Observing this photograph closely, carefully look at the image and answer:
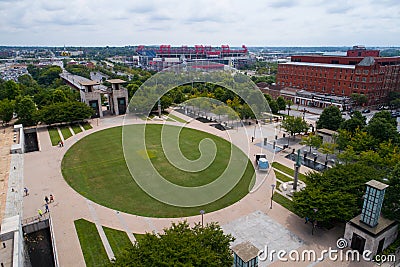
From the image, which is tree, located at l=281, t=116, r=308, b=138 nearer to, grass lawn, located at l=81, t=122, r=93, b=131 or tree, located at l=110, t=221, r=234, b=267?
tree, located at l=110, t=221, r=234, b=267

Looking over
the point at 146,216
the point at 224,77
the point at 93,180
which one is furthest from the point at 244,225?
the point at 224,77

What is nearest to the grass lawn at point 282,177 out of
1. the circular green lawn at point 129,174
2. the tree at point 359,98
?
the circular green lawn at point 129,174

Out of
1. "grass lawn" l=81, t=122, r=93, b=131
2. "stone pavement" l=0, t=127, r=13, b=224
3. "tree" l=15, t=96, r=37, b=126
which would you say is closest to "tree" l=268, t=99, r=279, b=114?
"grass lawn" l=81, t=122, r=93, b=131

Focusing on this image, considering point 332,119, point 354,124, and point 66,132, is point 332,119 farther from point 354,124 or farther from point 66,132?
point 66,132

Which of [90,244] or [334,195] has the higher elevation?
[334,195]

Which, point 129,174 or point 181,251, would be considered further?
point 129,174

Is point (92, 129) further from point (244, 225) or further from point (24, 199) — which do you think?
point (244, 225)

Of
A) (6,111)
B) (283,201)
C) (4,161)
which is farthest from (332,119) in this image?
(6,111)

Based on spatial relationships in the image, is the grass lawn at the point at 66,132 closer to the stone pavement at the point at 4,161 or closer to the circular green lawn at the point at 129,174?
the circular green lawn at the point at 129,174
